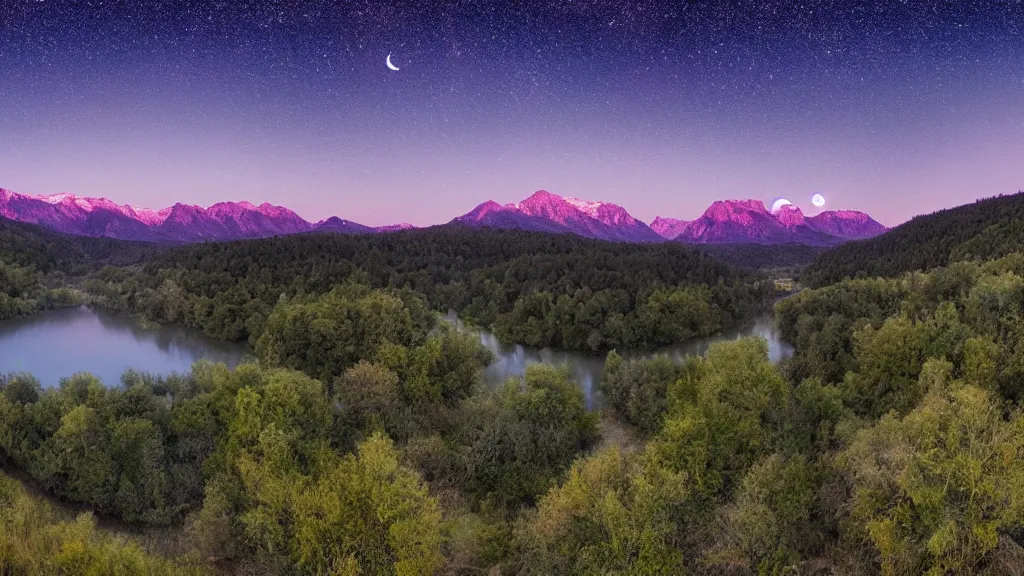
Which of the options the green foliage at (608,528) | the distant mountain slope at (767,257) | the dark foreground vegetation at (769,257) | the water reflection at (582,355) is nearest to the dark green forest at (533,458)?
the green foliage at (608,528)

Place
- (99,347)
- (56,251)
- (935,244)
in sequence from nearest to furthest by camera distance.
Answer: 1. (99,347)
2. (935,244)
3. (56,251)

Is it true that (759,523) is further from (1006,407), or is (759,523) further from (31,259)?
(31,259)

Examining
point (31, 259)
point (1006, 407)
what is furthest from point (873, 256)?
point (31, 259)

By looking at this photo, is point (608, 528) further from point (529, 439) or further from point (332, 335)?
point (332, 335)

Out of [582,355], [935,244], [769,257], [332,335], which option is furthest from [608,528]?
[769,257]

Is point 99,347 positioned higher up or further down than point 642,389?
further down
